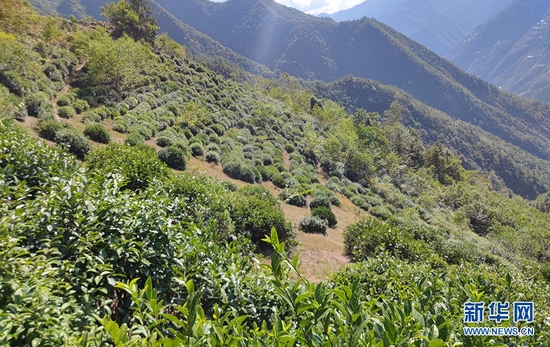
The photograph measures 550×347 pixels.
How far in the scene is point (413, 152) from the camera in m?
55.8

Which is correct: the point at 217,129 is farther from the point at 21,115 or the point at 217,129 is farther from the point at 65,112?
the point at 21,115

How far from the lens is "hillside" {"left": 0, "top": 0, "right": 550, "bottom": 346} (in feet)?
6.17

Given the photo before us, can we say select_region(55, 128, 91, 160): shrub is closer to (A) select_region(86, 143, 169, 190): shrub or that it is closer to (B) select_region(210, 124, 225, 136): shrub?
(A) select_region(86, 143, 169, 190): shrub

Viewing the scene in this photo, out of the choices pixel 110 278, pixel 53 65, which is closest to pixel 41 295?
pixel 110 278

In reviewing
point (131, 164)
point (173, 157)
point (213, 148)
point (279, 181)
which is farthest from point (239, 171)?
point (131, 164)

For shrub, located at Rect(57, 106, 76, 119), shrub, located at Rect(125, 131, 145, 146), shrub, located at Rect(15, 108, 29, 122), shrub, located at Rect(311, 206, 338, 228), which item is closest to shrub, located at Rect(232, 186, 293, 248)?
shrub, located at Rect(311, 206, 338, 228)

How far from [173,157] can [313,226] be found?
25.1ft

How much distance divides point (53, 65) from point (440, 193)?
144 ft

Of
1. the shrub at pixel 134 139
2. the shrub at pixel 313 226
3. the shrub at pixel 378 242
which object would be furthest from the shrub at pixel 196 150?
the shrub at pixel 378 242

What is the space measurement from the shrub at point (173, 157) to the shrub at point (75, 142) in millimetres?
3219

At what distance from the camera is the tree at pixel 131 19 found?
123ft

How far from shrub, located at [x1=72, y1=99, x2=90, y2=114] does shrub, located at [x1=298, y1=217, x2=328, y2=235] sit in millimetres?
15921

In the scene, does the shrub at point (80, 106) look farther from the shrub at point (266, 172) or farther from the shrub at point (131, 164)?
the shrub at point (131, 164)

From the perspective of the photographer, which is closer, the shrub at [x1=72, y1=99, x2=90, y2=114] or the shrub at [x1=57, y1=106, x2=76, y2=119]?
the shrub at [x1=57, y1=106, x2=76, y2=119]
